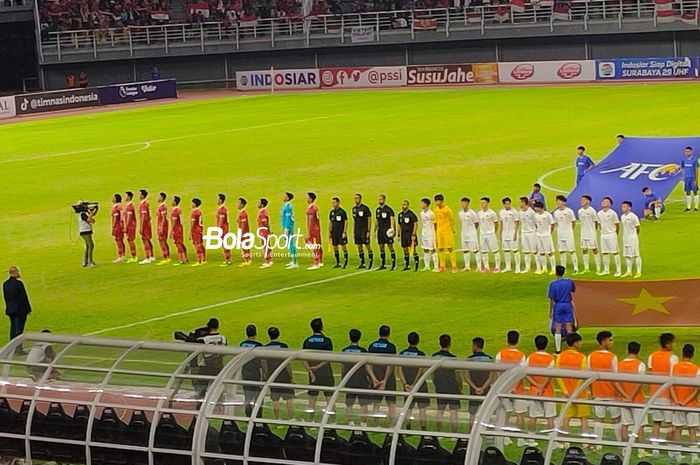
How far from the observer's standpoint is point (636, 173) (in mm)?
32312

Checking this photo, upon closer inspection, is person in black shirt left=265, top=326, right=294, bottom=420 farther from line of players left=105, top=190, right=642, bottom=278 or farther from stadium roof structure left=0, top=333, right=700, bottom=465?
line of players left=105, top=190, right=642, bottom=278

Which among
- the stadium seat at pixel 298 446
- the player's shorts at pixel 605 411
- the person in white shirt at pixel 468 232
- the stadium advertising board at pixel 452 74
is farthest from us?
the stadium advertising board at pixel 452 74

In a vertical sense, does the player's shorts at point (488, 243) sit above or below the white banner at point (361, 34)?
below

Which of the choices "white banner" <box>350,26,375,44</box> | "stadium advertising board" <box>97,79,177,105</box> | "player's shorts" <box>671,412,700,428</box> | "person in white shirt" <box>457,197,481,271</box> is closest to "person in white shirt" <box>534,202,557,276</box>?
"person in white shirt" <box>457,197,481,271</box>

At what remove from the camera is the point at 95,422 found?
15242 mm

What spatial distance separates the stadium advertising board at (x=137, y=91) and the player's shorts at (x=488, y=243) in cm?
4575

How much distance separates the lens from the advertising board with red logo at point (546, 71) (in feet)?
215

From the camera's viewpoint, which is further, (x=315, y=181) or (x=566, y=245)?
(x=315, y=181)

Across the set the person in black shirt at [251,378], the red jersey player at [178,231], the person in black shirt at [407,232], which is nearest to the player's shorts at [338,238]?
the person in black shirt at [407,232]

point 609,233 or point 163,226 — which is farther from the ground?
point 163,226

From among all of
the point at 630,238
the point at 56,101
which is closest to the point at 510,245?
the point at 630,238

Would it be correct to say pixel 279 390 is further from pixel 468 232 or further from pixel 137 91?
pixel 137 91

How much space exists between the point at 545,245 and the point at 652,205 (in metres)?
5.98

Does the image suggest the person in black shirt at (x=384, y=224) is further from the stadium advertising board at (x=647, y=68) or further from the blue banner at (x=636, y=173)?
the stadium advertising board at (x=647, y=68)
